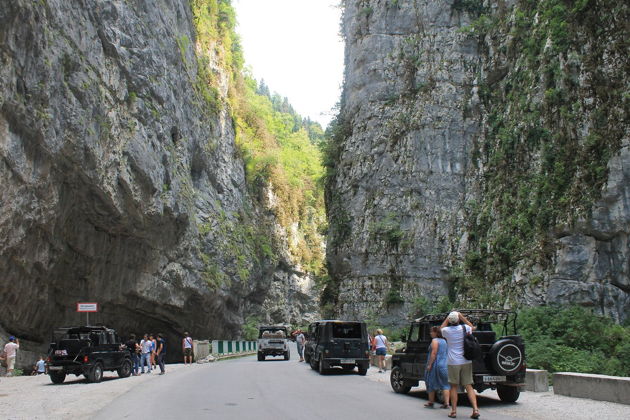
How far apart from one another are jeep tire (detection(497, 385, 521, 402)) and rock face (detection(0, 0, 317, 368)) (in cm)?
1680

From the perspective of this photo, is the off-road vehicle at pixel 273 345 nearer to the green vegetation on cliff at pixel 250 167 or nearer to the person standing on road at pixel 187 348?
the person standing on road at pixel 187 348

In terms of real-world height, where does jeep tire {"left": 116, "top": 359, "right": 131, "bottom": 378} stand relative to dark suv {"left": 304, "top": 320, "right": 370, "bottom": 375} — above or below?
below

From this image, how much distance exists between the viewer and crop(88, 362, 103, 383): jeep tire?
17.6 metres

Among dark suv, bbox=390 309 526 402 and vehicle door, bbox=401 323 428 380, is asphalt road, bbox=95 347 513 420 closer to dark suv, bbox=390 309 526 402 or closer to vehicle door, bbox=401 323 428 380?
dark suv, bbox=390 309 526 402

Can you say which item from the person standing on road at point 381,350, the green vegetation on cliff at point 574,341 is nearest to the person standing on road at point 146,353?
the person standing on road at point 381,350

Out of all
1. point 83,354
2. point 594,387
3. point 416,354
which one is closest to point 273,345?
point 83,354

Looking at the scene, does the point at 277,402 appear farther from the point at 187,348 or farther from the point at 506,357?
the point at 187,348

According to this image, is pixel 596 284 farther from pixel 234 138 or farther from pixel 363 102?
pixel 234 138

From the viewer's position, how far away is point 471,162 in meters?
39.1

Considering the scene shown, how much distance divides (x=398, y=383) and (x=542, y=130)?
20.3 meters

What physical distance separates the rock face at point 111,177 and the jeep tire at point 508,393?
16.8 metres

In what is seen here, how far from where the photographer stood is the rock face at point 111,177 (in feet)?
64.3

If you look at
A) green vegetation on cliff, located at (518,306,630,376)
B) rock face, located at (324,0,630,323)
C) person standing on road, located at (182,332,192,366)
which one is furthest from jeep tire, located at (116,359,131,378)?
rock face, located at (324,0,630,323)

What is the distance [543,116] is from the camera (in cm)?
2873
